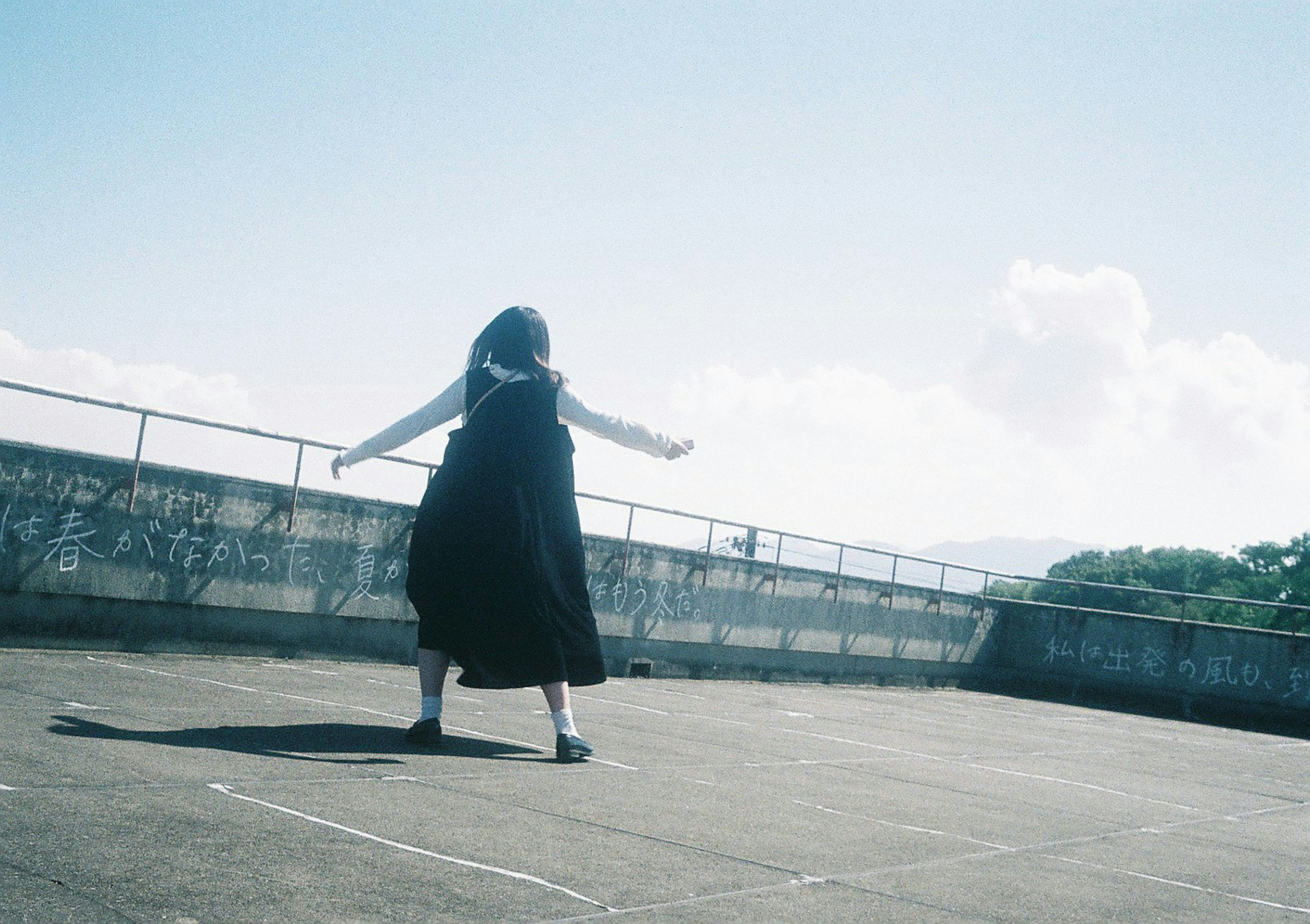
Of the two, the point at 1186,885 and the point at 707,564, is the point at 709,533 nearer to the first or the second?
the point at 707,564

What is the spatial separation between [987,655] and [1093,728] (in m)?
7.96

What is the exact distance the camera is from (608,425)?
6.47m

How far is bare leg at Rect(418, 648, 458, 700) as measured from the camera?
20.3 feet

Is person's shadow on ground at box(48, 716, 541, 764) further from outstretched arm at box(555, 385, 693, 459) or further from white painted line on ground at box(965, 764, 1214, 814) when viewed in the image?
white painted line on ground at box(965, 764, 1214, 814)

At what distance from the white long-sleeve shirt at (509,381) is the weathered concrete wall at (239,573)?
385 cm

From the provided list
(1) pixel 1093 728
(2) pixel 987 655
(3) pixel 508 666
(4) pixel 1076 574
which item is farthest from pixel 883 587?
(4) pixel 1076 574

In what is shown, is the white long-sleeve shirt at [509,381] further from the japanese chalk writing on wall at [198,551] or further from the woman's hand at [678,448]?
the japanese chalk writing on wall at [198,551]

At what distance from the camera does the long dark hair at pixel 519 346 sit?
20.8ft

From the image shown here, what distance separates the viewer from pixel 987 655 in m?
22.4

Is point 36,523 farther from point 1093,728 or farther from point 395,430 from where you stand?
point 1093,728

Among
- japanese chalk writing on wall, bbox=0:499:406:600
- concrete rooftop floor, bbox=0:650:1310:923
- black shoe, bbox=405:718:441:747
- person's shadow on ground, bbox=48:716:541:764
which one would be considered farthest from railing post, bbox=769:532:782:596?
black shoe, bbox=405:718:441:747

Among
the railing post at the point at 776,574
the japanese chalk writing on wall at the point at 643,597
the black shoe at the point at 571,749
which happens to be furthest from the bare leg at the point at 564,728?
the railing post at the point at 776,574

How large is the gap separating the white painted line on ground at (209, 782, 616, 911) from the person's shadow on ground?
0.98 meters

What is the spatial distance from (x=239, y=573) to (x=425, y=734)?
16.4ft
